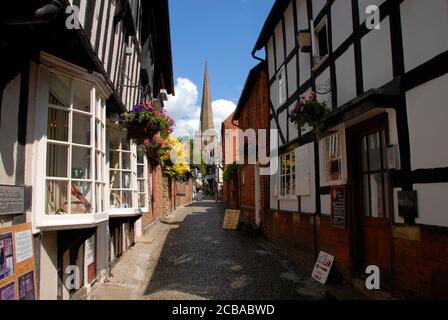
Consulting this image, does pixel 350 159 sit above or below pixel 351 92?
below

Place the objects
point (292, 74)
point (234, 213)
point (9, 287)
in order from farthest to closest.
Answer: point (234, 213)
point (292, 74)
point (9, 287)

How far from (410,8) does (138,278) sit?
6040mm

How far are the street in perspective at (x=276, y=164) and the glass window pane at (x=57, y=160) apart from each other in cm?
2

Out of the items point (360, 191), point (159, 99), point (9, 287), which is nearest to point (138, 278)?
point (9, 287)

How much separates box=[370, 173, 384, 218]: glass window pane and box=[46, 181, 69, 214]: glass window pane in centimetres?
418

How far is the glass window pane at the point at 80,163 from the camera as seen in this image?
448 centimetres

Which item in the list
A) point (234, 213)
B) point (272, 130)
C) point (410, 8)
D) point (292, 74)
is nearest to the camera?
point (410, 8)

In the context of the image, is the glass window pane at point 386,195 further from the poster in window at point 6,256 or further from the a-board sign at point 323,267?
the poster in window at point 6,256

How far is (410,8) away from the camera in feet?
13.4

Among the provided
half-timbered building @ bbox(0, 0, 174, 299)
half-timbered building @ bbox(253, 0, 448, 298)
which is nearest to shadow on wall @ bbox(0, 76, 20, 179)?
half-timbered building @ bbox(0, 0, 174, 299)

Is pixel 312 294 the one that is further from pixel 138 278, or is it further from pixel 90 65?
pixel 90 65

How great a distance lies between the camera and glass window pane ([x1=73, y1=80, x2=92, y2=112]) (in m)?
4.41

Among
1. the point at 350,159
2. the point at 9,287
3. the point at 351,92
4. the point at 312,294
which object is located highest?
the point at 351,92

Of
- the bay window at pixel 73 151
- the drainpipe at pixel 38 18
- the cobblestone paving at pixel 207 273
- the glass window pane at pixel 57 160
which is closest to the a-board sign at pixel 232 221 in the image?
the cobblestone paving at pixel 207 273
